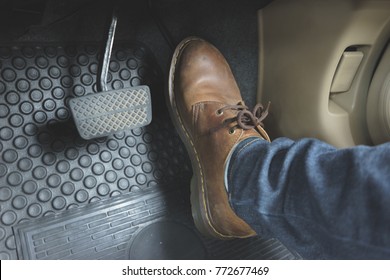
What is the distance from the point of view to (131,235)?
29.8 inches

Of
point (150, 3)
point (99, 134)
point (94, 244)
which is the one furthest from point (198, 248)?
point (150, 3)

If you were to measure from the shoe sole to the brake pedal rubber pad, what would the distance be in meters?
0.08

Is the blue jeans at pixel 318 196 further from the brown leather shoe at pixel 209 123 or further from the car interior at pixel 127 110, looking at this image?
the car interior at pixel 127 110

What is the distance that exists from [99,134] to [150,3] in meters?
0.33

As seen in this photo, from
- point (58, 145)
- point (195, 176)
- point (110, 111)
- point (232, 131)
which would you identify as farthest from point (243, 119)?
point (58, 145)

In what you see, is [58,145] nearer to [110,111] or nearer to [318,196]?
[110,111]

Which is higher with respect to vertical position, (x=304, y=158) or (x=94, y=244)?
(x=304, y=158)

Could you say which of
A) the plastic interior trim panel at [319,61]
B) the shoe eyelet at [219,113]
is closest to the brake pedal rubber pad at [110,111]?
the shoe eyelet at [219,113]

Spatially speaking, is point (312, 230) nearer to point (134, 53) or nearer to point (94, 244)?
point (94, 244)

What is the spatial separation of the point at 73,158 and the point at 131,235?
0.65ft

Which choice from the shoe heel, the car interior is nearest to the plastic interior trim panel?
the car interior

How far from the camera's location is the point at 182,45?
0.82 metres
